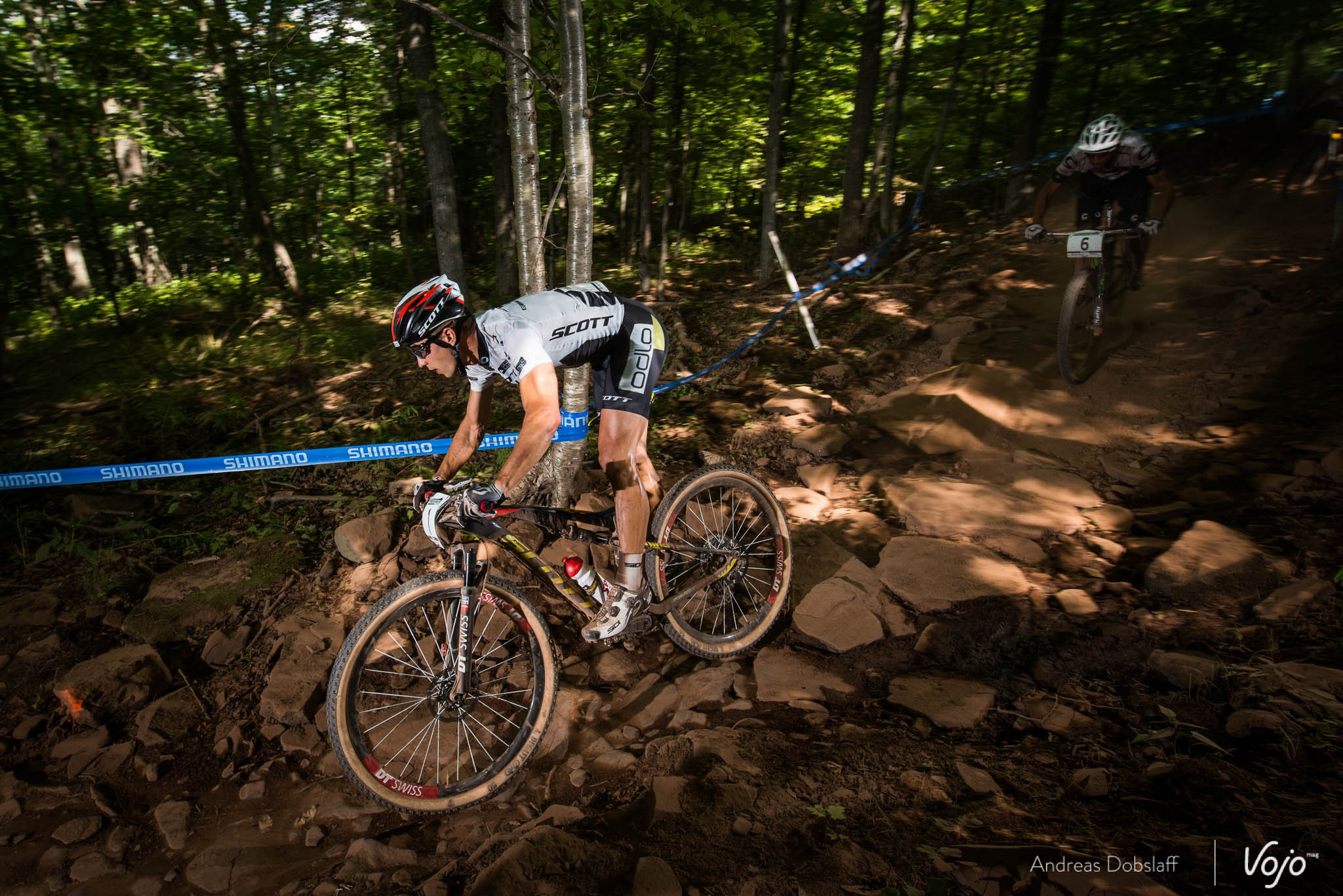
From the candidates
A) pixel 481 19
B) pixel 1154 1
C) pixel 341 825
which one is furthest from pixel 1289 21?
pixel 341 825

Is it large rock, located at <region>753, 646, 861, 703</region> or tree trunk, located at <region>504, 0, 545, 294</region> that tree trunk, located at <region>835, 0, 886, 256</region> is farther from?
large rock, located at <region>753, 646, 861, 703</region>

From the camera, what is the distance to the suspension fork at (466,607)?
9.71ft

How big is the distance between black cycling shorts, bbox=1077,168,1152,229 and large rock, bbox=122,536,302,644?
8.40m

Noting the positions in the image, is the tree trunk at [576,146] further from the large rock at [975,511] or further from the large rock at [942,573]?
the large rock at [975,511]

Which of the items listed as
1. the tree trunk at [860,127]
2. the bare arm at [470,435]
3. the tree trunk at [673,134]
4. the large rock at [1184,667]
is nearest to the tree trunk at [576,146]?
the bare arm at [470,435]

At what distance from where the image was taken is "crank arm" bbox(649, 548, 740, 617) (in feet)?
12.2

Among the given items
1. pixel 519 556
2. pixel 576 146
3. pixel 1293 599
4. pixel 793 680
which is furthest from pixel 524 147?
pixel 1293 599

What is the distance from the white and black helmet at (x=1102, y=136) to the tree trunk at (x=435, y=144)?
326 inches

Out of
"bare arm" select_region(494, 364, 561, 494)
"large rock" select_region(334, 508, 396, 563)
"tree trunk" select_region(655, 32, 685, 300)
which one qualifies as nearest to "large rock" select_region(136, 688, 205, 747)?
"large rock" select_region(334, 508, 396, 563)

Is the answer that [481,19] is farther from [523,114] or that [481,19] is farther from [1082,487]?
[1082,487]

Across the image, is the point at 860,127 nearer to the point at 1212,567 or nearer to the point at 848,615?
the point at 1212,567

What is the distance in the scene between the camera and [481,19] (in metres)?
10.7

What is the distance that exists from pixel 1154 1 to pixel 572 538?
15376 millimetres

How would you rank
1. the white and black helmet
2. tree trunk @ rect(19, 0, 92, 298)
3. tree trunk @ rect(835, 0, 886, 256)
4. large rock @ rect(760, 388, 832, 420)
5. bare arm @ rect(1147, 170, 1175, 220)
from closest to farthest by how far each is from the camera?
the white and black helmet, bare arm @ rect(1147, 170, 1175, 220), large rock @ rect(760, 388, 832, 420), tree trunk @ rect(19, 0, 92, 298), tree trunk @ rect(835, 0, 886, 256)
